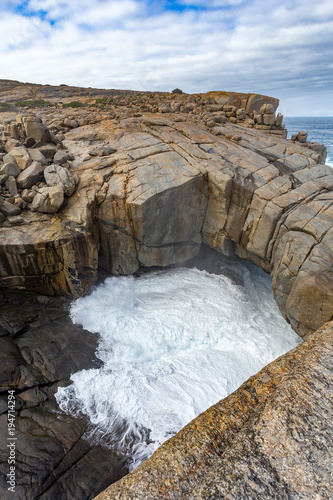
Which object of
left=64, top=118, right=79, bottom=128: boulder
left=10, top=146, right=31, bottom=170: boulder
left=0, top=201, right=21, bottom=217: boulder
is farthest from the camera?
left=64, top=118, right=79, bottom=128: boulder

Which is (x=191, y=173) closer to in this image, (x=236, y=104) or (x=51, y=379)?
(x=51, y=379)

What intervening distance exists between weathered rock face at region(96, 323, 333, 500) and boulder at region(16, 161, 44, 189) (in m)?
11.3

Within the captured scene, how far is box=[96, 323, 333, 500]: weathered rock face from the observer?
2.78m

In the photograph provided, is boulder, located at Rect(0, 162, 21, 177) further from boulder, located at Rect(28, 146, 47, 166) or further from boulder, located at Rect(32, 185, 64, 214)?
boulder, located at Rect(32, 185, 64, 214)

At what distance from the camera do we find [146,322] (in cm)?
1105

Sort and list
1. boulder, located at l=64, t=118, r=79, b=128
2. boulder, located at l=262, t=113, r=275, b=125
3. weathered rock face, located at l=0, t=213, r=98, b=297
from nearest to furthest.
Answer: weathered rock face, located at l=0, t=213, r=98, b=297 < boulder, located at l=64, t=118, r=79, b=128 < boulder, located at l=262, t=113, r=275, b=125

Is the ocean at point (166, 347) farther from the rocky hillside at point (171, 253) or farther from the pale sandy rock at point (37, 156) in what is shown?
the pale sandy rock at point (37, 156)

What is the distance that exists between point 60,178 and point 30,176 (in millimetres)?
1195

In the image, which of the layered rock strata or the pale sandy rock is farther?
the pale sandy rock

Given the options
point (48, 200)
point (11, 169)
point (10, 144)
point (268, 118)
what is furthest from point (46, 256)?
point (268, 118)

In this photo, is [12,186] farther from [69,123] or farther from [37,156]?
[69,123]

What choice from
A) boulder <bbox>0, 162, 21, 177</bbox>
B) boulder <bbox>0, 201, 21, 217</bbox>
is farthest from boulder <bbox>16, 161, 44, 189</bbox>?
boulder <bbox>0, 201, 21, 217</bbox>

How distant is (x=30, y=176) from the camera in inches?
439

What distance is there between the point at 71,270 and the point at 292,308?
9.09m
